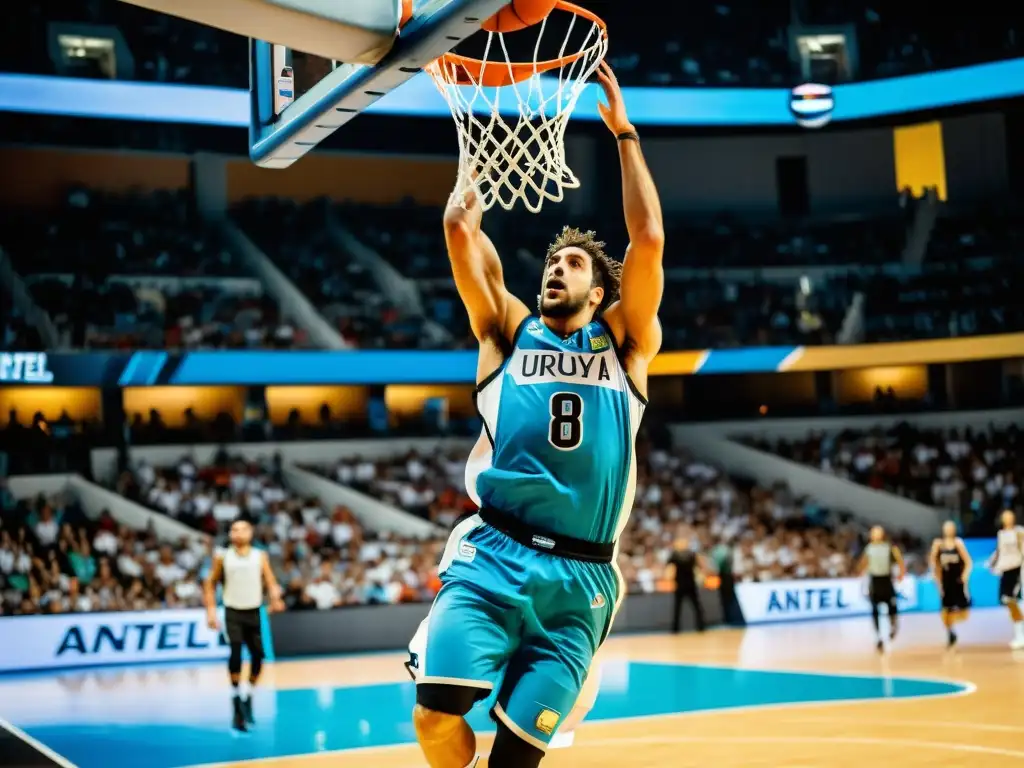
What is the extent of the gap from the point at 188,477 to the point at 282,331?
3.52m

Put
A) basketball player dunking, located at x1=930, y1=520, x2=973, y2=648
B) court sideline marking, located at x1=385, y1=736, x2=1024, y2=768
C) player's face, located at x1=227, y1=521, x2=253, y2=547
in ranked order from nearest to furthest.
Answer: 1. court sideline marking, located at x1=385, y1=736, x2=1024, y2=768
2. player's face, located at x1=227, y1=521, x2=253, y2=547
3. basketball player dunking, located at x1=930, y1=520, x2=973, y2=648

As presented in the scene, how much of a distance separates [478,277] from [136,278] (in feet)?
69.4

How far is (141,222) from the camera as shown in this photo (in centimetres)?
2620

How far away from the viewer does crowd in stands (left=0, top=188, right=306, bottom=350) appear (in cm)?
2320

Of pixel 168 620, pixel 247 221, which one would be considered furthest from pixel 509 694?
pixel 247 221

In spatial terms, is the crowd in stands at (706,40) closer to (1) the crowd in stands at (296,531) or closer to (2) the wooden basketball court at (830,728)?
(1) the crowd in stands at (296,531)

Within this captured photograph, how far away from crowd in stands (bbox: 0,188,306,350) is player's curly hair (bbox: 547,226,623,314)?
62.2 ft

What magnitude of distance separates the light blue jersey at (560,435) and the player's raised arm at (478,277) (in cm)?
11

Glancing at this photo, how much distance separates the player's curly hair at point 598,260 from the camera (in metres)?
4.92

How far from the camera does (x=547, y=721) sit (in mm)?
4246

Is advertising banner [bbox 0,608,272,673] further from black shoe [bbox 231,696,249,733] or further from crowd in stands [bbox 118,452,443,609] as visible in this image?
black shoe [bbox 231,696,249,733]

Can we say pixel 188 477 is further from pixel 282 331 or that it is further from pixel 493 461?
pixel 493 461

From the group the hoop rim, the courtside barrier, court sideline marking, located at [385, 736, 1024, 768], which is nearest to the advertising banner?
the courtside barrier

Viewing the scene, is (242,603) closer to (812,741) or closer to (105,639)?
(812,741)
